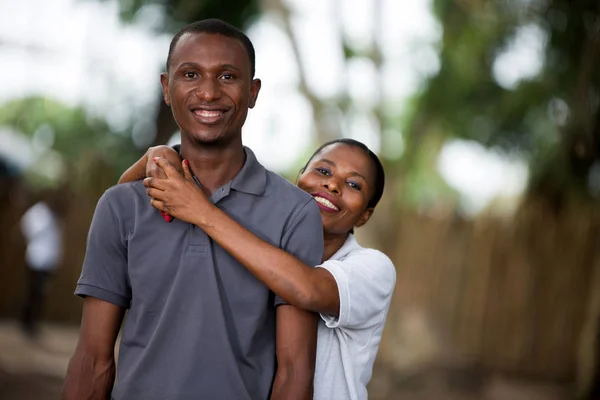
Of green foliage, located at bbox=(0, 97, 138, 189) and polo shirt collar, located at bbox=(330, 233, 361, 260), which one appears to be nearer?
polo shirt collar, located at bbox=(330, 233, 361, 260)

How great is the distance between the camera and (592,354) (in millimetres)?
9250

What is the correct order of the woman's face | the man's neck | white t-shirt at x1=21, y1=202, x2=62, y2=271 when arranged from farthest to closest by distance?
white t-shirt at x1=21, y1=202, x2=62, y2=271
the woman's face
the man's neck

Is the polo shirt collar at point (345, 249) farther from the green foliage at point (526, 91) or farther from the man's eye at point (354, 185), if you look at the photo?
the green foliage at point (526, 91)

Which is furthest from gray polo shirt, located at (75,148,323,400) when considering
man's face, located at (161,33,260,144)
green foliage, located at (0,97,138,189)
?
green foliage, located at (0,97,138,189)

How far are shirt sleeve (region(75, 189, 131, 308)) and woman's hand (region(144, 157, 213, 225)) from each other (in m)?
0.12

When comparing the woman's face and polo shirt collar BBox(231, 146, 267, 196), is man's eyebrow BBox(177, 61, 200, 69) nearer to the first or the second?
polo shirt collar BBox(231, 146, 267, 196)

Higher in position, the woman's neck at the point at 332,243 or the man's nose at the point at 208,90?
the man's nose at the point at 208,90

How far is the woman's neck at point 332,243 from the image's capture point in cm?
326

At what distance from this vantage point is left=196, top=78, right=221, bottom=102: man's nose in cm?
236

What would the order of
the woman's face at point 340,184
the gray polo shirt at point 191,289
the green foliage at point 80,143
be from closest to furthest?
the gray polo shirt at point 191,289, the woman's face at point 340,184, the green foliage at point 80,143

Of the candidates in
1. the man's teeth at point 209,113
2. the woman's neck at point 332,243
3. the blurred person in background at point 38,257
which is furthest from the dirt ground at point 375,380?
the man's teeth at point 209,113

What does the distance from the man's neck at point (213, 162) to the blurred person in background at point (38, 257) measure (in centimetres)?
845

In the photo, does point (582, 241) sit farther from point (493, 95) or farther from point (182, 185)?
point (182, 185)

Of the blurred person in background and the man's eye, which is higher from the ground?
the man's eye
